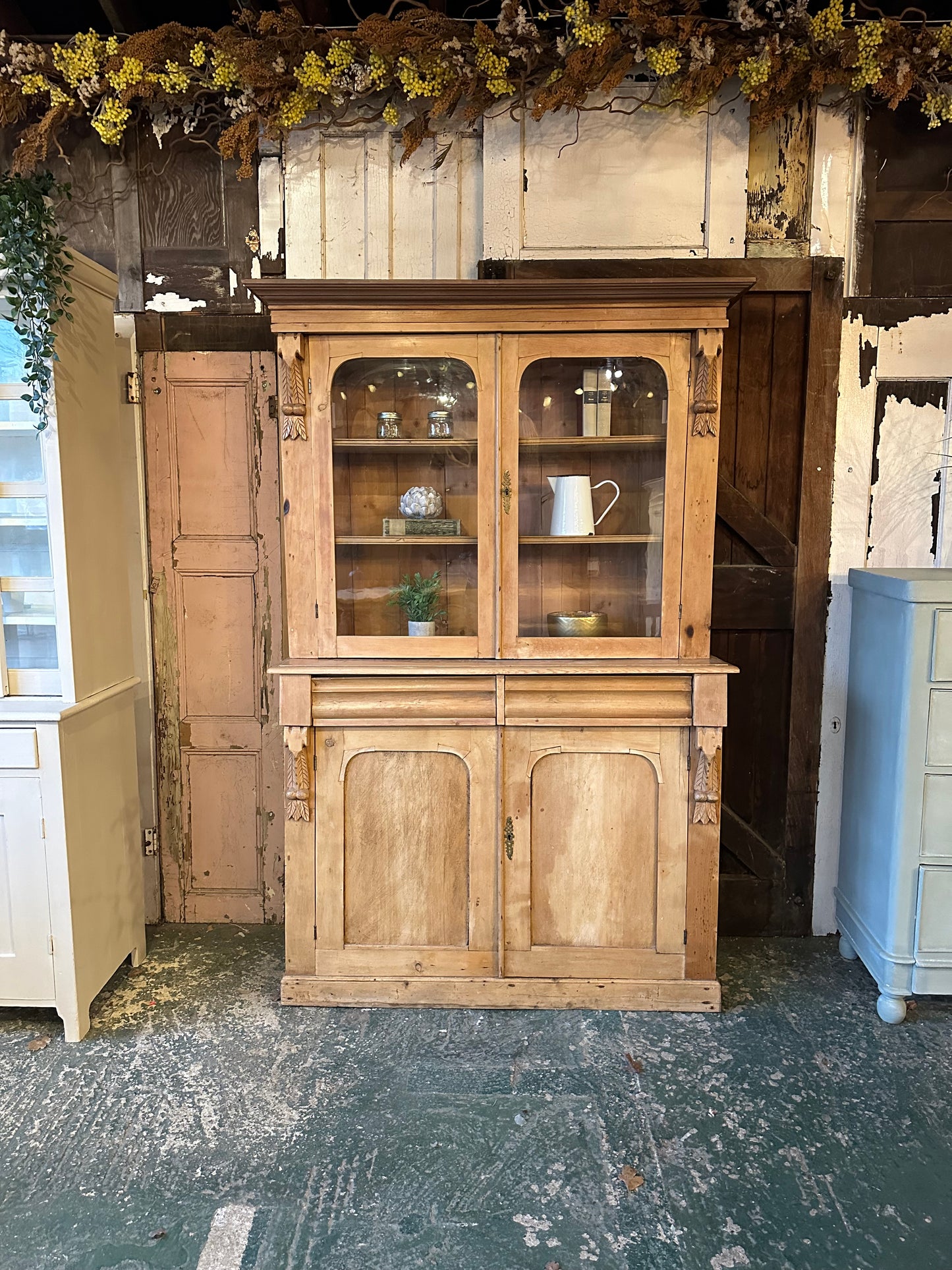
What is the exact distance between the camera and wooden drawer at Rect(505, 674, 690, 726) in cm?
227

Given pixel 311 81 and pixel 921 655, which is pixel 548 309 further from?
pixel 921 655

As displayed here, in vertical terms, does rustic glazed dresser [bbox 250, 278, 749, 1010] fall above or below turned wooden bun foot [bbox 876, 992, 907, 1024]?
above

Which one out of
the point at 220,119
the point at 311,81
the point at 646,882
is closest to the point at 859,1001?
the point at 646,882

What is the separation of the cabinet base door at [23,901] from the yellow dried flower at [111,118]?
77.9 inches

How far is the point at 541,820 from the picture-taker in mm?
2336

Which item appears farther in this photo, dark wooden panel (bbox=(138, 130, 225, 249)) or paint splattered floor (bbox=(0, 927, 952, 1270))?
dark wooden panel (bbox=(138, 130, 225, 249))

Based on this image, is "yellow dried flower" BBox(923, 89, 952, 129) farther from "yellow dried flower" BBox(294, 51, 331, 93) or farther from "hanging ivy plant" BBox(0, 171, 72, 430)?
"hanging ivy plant" BBox(0, 171, 72, 430)

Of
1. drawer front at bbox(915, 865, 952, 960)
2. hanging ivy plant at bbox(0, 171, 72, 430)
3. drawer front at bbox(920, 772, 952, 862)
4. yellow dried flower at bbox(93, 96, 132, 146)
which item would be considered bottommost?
drawer front at bbox(915, 865, 952, 960)

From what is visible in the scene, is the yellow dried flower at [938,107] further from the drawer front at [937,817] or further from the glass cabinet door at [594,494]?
the drawer front at [937,817]

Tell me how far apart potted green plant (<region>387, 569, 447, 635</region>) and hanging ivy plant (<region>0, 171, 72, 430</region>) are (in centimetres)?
106

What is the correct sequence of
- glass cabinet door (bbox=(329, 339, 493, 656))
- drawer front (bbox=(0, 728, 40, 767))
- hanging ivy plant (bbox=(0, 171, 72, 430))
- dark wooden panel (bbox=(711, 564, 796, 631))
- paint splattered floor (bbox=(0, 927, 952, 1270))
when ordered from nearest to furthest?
paint splattered floor (bbox=(0, 927, 952, 1270)), hanging ivy plant (bbox=(0, 171, 72, 430)), drawer front (bbox=(0, 728, 40, 767)), glass cabinet door (bbox=(329, 339, 493, 656)), dark wooden panel (bbox=(711, 564, 796, 631))

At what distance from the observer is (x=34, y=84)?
2406 millimetres

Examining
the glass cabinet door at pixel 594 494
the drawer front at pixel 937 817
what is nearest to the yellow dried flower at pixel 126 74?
the glass cabinet door at pixel 594 494

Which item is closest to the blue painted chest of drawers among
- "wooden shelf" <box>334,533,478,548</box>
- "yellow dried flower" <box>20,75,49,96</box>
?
"wooden shelf" <box>334,533,478,548</box>
